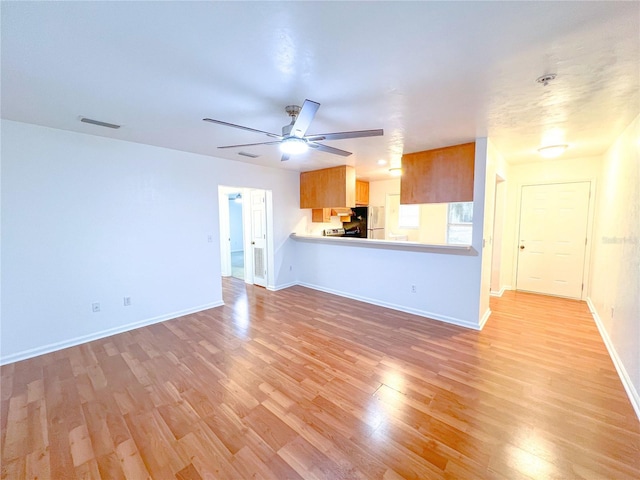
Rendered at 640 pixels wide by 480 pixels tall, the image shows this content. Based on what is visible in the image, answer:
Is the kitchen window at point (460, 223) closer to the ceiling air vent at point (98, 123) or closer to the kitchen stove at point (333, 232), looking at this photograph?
the kitchen stove at point (333, 232)

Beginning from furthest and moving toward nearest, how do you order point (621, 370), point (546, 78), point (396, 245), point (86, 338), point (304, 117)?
point (396, 245) < point (86, 338) < point (621, 370) < point (304, 117) < point (546, 78)

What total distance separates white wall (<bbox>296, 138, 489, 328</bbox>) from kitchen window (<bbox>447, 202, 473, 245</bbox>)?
6.46 feet

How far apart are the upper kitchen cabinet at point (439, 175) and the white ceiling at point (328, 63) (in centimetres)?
68

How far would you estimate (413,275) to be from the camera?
3936mm

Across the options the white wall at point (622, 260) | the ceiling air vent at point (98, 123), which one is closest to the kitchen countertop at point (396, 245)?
the white wall at point (622, 260)

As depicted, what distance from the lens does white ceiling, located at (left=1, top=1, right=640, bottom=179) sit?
47.6 inches

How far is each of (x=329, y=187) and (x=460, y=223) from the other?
2.99 m

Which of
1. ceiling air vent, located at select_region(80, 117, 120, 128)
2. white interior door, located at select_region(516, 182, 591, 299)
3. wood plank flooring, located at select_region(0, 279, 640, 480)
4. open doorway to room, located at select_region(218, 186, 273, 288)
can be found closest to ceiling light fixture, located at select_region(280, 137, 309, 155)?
ceiling air vent, located at select_region(80, 117, 120, 128)

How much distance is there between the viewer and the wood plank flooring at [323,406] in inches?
61.7

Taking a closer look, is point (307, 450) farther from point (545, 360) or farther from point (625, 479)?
point (545, 360)

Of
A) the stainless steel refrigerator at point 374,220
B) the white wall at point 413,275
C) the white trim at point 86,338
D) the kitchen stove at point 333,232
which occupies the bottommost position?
the white trim at point 86,338

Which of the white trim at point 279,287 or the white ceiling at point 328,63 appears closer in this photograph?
the white ceiling at point 328,63

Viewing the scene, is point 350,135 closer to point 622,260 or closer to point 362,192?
point 622,260

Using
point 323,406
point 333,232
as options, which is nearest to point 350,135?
point 323,406
